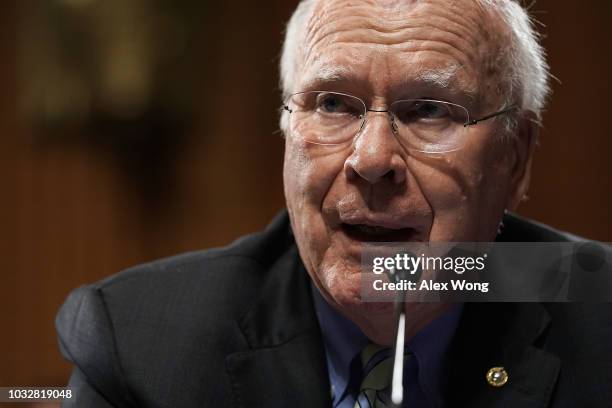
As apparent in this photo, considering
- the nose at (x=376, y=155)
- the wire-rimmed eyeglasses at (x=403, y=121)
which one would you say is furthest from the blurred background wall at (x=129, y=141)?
the nose at (x=376, y=155)

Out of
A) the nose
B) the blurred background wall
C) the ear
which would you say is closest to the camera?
the nose

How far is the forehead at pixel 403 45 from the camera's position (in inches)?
52.2

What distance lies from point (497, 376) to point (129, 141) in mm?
1469

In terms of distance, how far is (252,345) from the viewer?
1.42 meters

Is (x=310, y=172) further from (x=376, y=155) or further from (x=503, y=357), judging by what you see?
(x=503, y=357)

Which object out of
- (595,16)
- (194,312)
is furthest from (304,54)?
(595,16)

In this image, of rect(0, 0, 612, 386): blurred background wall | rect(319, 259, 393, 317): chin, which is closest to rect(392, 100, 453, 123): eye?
rect(319, 259, 393, 317): chin

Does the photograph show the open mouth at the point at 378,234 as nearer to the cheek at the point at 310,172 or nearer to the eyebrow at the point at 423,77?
the cheek at the point at 310,172

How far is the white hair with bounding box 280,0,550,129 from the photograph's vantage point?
4.71ft

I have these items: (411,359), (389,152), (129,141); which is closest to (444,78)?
(389,152)

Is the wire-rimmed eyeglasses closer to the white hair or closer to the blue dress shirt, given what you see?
the white hair

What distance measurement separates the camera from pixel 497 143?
1428 mm

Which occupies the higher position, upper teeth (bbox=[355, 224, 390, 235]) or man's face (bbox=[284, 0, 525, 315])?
man's face (bbox=[284, 0, 525, 315])

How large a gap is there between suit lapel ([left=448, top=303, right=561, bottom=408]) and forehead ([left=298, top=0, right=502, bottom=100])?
385 millimetres
